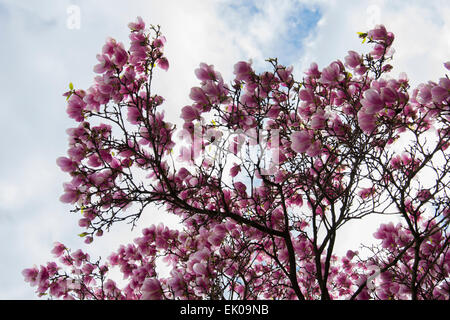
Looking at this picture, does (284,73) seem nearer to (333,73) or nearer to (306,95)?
(306,95)

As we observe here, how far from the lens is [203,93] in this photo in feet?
9.97

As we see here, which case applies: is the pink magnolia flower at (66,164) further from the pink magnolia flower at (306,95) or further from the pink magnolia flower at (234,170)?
the pink magnolia flower at (306,95)

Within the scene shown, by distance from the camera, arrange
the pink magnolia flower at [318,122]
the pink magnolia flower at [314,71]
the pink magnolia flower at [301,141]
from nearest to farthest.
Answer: the pink magnolia flower at [301,141] < the pink magnolia flower at [318,122] < the pink magnolia flower at [314,71]

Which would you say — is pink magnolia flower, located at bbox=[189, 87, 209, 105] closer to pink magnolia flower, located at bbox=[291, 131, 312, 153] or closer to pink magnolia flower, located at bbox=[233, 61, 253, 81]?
pink magnolia flower, located at bbox=[233, 61, 253, 81]

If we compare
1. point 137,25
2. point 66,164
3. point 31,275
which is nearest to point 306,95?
point 137,25

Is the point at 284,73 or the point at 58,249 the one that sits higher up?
the point at 284,73

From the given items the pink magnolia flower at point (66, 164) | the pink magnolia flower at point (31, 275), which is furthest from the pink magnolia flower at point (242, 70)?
the pink magnolia flower at point (31, 275)

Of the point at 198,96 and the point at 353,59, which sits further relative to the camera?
the point at 353,59

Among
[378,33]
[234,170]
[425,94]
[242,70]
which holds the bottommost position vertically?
[234,170]

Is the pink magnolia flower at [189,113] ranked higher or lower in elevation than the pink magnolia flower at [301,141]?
higher

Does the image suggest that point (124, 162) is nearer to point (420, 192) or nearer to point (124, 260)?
point (124, 260)

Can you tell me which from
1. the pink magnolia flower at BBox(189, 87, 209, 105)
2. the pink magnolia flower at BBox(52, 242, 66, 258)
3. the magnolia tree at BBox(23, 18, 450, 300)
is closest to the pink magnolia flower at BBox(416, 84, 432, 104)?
the magnolia tree at BBox(23, 18, 450, 300)

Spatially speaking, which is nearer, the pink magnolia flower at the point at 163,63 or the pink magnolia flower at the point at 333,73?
the pink magnolia flower at the point at 333,73

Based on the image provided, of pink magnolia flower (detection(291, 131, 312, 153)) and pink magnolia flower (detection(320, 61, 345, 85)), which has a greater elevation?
pink magnolia flower (detection(320, 61, 345, 85))
